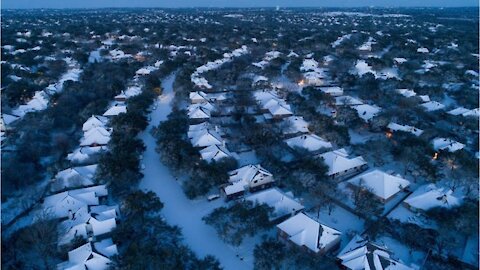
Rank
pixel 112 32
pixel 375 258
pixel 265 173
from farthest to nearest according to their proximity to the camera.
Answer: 1. pixel 112 32
2. pixel 265 173
3. pixel 375 258

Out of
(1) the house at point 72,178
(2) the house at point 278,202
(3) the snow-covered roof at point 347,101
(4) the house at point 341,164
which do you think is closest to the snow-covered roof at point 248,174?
(2) the house at point 278,202

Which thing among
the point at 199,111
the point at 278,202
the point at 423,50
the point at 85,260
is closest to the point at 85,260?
the point at 85,260

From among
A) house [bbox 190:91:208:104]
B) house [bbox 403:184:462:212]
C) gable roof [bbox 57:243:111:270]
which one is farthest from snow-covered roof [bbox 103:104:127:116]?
house [bbox 403:184:462:212]

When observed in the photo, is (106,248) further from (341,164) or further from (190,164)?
(341,164)

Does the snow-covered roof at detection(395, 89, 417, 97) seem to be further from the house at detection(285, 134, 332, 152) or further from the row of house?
the row of house

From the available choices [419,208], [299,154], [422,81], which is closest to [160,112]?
[299,154]

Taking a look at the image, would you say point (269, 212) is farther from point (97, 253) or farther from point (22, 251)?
point (22, 251)
